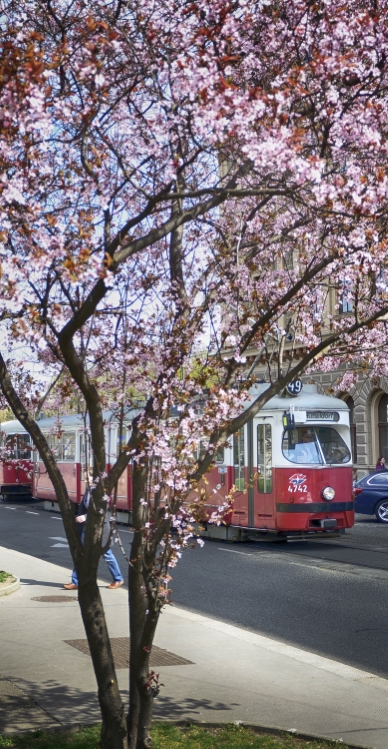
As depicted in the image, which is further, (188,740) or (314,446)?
(314,446)

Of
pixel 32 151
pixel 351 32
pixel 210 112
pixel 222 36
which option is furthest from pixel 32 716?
pixel 351 32

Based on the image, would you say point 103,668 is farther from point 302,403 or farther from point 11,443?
point 302,403

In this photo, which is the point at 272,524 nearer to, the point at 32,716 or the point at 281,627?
the point at 281,627

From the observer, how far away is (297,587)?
14.3 metres

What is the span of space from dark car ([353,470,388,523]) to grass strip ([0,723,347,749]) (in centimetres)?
2176

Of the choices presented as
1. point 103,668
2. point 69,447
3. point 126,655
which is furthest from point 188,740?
point 69,447

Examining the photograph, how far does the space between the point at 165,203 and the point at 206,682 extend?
13.2 ft

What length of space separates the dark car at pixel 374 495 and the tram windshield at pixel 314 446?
781cm

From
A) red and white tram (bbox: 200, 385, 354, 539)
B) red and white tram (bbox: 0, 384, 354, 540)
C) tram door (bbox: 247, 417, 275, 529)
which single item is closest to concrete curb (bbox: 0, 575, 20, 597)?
red and white tram (bbox: 0, 384, 354, 540)

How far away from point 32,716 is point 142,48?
458cm

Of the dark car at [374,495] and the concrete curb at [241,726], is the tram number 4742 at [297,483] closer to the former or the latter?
the dark car at [374,495]

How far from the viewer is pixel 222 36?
5883 millimetres

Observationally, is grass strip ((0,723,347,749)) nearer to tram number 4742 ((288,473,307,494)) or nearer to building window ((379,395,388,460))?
tram number 4742 ((288,473,307,494))

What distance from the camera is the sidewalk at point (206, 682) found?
684 cm
